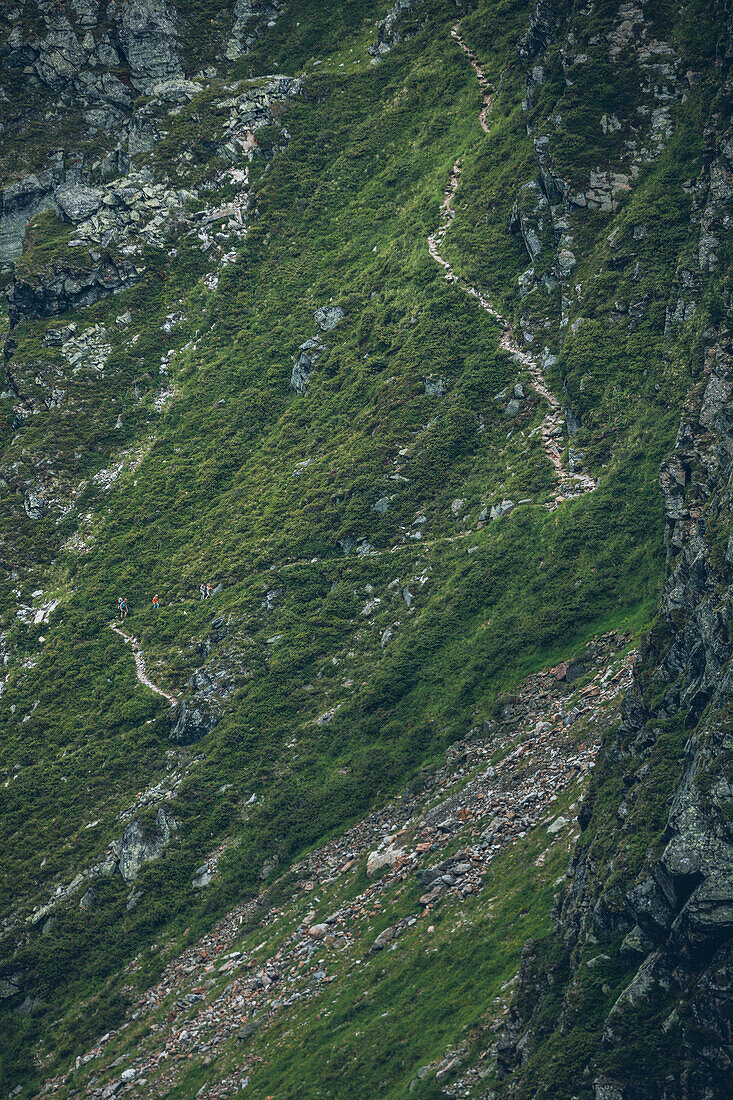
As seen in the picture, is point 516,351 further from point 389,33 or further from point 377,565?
point 389,33

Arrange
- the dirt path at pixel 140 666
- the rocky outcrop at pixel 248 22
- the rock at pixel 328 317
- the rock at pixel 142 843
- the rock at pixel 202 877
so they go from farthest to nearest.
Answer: the rocky outcrop at pixel 248 22 → the rock at pixel 328 317 → the dirt path at pixel 140 666 → the rock at pixel 142 843 → the rock at pixel 202 877

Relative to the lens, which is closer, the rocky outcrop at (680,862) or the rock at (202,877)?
the rocky outcrop at (680,862)

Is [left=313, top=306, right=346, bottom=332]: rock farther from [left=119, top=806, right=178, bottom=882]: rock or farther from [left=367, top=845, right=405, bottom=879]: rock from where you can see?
[left=367, top=845, right=405, bottom=879]: rock

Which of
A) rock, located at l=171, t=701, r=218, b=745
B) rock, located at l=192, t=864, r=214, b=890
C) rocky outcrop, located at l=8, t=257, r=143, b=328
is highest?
rocky outcrop, located at l=8, t=257, r=143, b=328

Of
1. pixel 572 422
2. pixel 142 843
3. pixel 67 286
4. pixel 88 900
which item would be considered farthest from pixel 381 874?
pixel 67 286

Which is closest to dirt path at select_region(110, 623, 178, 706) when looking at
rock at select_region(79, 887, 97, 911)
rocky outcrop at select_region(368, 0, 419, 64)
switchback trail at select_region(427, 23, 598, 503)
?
rock at select_region(79, 887, 97, 911)

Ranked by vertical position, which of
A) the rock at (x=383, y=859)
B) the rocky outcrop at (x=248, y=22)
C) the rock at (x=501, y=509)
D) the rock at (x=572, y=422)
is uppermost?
the rocky outcrop at (x=248, y=22)

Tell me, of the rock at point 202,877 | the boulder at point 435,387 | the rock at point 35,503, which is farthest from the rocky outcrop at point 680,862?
the rock at point 35,503

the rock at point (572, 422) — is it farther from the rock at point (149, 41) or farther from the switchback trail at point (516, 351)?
the rock at point (149, 41)
